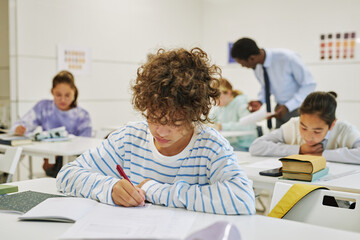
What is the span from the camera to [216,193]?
1275mm

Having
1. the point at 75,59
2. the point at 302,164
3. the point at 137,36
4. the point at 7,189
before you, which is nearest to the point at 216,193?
the point at 7,189

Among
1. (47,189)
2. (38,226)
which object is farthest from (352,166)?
(38,226)

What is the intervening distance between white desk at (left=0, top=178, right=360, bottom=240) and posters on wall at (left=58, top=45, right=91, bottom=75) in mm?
4040

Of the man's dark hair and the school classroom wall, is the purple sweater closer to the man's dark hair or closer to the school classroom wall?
the school classroom wall

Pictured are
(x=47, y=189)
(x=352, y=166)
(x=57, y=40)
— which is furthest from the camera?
(x=57, y=40)

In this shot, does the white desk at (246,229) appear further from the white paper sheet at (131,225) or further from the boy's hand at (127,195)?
the boy's hand at (127,195)

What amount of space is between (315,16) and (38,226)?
532 centimetres

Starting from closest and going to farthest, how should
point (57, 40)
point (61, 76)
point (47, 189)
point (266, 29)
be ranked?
1. point (47, 189)
2. point (61, 76)
3. point (57, 40)
4. point (266, 29)

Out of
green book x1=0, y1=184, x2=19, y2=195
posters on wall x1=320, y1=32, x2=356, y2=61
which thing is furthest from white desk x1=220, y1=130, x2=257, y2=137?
green book x1=0, y1=184, x2=19, y2=195

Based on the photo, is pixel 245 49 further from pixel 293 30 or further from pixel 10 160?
pixel 293 30

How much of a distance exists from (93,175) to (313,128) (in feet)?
5.16

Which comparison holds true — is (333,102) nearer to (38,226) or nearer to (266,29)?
(38,226)

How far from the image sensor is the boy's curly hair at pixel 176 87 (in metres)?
1.33

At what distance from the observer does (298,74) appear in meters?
3.88
